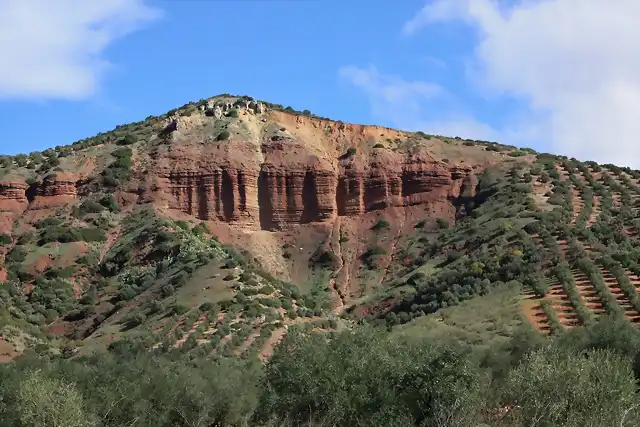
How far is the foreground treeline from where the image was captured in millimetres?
20031

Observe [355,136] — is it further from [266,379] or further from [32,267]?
[266,379]

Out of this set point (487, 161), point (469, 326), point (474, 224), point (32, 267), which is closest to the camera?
point (469, 326)

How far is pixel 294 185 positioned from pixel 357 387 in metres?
54.3

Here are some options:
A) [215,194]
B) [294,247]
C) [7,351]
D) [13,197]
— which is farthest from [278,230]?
[7,351]

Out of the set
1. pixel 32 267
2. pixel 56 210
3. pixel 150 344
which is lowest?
pixel 150 344

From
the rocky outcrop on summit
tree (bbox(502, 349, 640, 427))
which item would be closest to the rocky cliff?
the rocky outcrop on summit

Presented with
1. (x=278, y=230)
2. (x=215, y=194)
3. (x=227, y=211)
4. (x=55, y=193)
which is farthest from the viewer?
(x=278, y=230)

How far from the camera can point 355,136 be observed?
85.3 m

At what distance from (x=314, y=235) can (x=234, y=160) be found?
35.4 ft

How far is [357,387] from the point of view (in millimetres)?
25031

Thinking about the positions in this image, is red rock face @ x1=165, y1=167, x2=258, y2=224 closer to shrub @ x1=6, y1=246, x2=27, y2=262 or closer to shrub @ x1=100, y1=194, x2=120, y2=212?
shrub @ x1=100, y1=194, x2=120, y2=212

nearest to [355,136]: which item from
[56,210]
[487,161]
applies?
Result: [487,161]

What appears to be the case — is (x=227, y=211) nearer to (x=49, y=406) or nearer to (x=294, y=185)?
(x=294, y=185)

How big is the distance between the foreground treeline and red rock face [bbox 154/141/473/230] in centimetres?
4158
